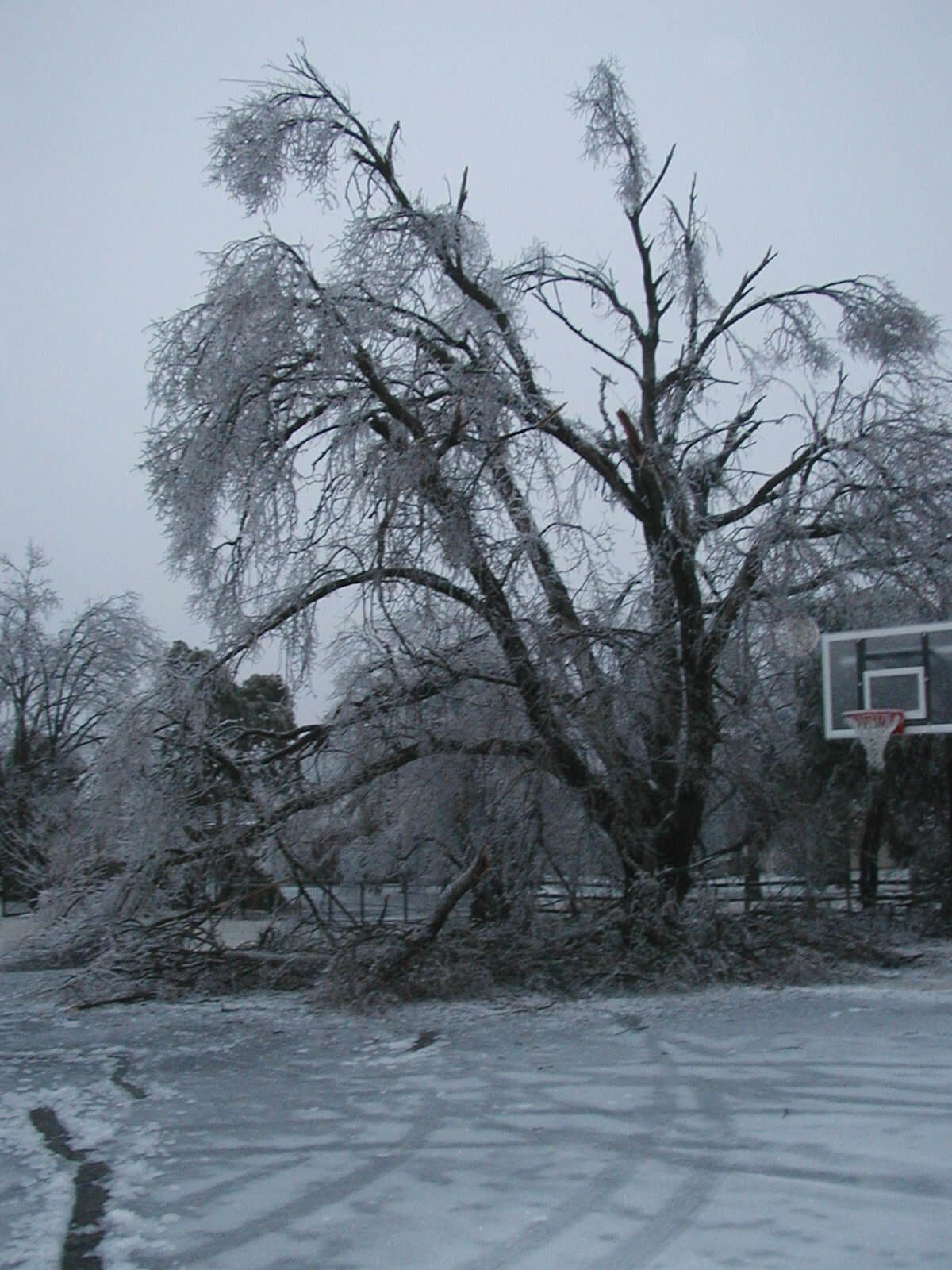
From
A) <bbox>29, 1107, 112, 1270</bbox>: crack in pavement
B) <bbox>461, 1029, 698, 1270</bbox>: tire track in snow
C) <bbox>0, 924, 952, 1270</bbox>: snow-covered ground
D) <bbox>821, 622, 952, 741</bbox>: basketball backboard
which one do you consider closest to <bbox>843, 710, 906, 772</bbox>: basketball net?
<bbox>821, 622, 952, 741</bbox>: basketball backboard

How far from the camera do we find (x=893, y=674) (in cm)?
1306

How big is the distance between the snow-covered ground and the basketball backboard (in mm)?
2797

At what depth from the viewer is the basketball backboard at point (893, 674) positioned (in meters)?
12.9

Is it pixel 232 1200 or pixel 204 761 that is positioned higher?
pixel 204 761

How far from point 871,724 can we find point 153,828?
22.4ft

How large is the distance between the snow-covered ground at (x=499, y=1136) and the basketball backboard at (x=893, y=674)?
9.18ft

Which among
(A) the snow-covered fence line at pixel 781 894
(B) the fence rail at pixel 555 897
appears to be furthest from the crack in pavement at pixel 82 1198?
(A) the snow-covered fence line at pixel 781 894

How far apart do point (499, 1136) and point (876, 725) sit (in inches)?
284

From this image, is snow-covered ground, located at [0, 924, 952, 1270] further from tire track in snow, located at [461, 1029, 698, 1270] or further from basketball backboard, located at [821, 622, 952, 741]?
basketball backboard, located at [821, 622, 952, 741]

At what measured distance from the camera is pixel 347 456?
41.0ft

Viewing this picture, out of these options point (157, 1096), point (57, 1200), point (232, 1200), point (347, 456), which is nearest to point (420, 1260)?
point (232, 1200)

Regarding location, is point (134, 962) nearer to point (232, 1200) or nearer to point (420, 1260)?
point (232, 1200)

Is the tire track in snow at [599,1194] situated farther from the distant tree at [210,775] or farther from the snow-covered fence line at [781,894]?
the snow-covered fence line at [781,894]

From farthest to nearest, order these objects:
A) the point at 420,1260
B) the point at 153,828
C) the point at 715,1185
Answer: the point at 153,828, the point at 715,1185, the point at 420,1260
